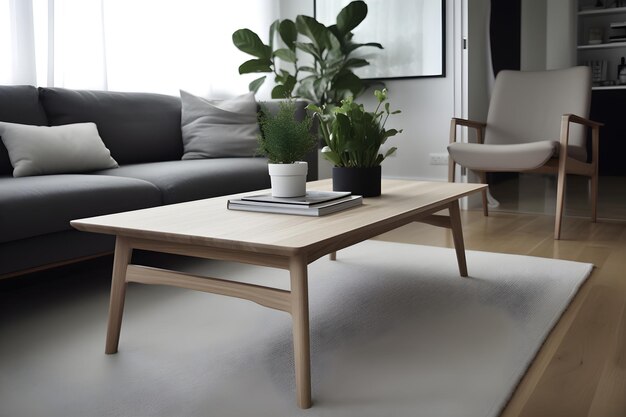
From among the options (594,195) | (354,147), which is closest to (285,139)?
(354,147)

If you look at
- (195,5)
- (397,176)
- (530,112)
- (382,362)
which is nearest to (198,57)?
(195,5)

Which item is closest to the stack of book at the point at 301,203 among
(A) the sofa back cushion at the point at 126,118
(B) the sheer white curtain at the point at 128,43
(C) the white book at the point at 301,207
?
(C) the white book at the point at 301,207

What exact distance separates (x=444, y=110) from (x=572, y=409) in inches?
127

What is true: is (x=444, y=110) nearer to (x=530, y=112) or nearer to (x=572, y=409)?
(x=530, y=112)

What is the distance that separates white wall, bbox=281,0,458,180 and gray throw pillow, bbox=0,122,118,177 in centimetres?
232

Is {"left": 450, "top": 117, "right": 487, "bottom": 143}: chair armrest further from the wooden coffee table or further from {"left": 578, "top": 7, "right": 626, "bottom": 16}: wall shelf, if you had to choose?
{"left": 578, "top": 7, "right": 626, "bottom": 16}: wall shelf

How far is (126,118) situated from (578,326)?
Answer: 2.30 meters

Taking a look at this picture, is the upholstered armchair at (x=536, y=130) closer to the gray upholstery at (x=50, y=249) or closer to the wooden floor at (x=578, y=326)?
the wooden floor at (x=578, y=326)

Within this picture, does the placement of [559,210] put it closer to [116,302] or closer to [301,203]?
[301,203]

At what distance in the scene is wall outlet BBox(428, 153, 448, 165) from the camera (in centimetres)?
436

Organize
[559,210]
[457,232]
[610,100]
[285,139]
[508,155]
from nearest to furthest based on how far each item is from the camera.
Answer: [285,139], [457,232], [559,210], [508,155], [610,100]

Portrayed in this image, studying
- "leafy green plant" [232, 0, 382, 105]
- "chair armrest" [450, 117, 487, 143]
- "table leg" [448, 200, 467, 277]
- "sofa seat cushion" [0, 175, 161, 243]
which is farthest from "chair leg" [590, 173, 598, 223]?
"sofa seat cushion" [0, 175, 161, 243]

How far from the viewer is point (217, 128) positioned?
3.40 metres

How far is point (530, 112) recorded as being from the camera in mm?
3902
